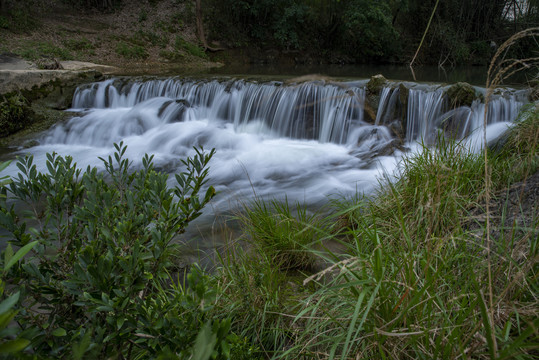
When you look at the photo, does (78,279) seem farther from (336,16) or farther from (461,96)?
(336,16)

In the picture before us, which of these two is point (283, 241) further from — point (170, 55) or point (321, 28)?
point (321, 28)

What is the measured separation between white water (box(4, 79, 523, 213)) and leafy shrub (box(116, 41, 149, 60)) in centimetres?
713

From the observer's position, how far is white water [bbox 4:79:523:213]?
5797 mm

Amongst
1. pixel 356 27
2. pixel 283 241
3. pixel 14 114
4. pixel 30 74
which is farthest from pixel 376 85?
pixel 356 27

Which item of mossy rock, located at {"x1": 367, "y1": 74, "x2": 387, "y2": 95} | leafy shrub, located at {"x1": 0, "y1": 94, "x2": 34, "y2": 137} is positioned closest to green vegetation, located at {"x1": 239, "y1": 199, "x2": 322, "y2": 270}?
mossy rock, located at {"x1": 367, "y1": 74, "x2": 387, "y2": 95}

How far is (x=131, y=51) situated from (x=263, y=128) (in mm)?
11432

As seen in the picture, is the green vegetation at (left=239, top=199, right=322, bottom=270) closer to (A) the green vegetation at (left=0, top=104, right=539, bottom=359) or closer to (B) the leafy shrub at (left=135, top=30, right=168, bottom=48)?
(A) the green vegetation at (left=0, top=104, right=539, bottom=359)

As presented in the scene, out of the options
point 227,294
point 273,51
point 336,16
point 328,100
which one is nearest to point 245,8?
point 273,51

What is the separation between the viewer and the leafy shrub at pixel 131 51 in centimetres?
1597

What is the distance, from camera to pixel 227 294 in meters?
2.16

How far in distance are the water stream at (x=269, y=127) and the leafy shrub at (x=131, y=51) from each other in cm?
726

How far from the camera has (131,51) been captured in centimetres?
1625

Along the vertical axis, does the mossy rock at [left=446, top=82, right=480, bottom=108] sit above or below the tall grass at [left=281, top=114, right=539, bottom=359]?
above

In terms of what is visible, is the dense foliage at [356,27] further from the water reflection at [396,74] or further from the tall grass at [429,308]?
the tall grass at [429,308]
